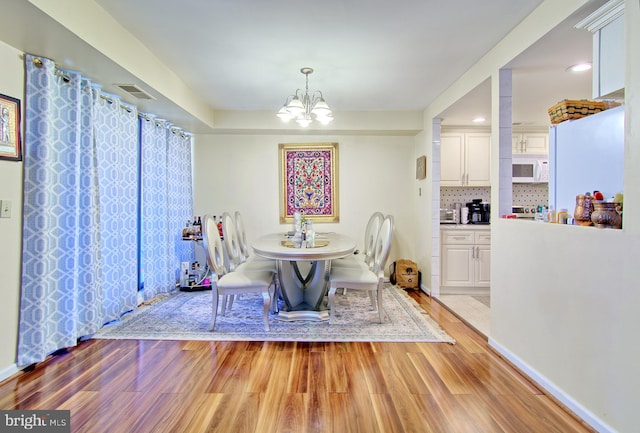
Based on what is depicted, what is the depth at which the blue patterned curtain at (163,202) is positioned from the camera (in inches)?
146

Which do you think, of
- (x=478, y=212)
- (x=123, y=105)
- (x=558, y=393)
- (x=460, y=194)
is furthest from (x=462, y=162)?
(x=123, y=105)

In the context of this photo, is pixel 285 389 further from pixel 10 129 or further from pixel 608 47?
pixel 608 47

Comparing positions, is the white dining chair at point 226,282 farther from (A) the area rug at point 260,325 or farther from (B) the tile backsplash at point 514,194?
(B) the tile backsplash at point 514,194

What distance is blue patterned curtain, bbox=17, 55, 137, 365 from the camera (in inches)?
87.9

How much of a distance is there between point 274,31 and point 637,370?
273 cm

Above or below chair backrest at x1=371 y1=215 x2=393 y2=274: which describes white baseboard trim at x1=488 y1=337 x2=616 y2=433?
below

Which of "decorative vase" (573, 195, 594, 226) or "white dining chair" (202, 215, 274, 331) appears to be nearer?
"decorative vase" (573, 195, 594, 226)

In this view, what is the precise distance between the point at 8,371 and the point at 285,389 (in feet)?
5.77

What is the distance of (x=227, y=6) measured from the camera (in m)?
2.02

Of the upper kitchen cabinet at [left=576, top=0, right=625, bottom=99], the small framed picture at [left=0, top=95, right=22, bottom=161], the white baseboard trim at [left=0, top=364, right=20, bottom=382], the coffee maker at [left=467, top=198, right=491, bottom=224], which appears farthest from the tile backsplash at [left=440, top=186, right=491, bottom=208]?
the white baseboard trim at [left=0, top=364, right=20, bottom=382]

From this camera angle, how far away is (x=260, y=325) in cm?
303

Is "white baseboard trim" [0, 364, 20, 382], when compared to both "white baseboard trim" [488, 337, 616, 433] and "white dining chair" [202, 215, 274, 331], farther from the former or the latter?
"white baseboard trim" [488, 337, 616, 433]

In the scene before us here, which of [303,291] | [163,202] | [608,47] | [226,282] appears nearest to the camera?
[608,47]

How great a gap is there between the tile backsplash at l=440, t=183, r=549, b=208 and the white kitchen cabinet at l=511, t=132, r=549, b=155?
46 cm
